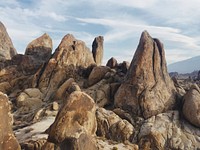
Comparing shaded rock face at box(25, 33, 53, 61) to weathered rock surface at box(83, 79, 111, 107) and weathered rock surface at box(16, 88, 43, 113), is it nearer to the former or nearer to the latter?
weathered rock surface at box(16, 88, 43, 113)

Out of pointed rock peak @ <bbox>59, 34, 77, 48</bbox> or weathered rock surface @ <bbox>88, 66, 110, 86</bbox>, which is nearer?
weathered rock surface @ <bbox>88, 66, 110, 86</bbox>

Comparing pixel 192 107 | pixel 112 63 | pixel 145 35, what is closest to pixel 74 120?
pixel 192 107

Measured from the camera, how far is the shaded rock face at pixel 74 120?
23.8 metres

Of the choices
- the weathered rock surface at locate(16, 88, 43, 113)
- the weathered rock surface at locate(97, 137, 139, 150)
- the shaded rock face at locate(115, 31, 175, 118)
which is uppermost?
the shaded rock face at locate(115, 31, 175, 118)

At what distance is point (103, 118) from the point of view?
1320 inches

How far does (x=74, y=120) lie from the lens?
25.6 metres

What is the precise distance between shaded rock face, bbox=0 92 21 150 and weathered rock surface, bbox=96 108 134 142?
14.1m

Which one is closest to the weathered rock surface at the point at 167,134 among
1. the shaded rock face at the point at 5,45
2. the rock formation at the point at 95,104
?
the rock formation at the point at 95,104

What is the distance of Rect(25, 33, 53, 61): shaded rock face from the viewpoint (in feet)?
192

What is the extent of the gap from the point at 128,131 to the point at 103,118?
3.19m

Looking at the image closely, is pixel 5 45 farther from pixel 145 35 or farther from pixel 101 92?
pixel 145 35

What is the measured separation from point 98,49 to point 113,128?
29996mm

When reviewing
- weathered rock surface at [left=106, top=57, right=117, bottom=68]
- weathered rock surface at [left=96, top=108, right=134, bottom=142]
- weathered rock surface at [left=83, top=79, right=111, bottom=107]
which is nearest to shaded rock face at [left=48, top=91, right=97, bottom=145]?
weathered rock surface at [left=96, top=108, right=134, bottom=142]

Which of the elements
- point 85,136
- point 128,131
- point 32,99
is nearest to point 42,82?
point 32,99
